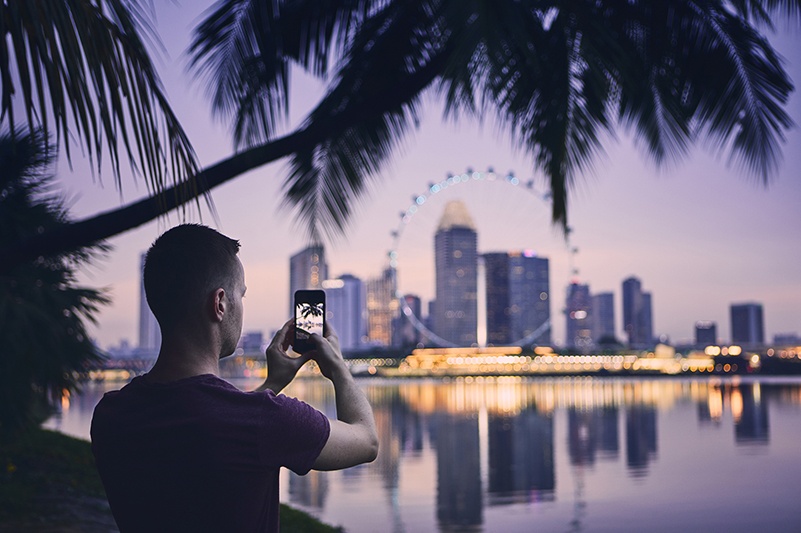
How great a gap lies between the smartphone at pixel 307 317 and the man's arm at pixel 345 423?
10 centimetres

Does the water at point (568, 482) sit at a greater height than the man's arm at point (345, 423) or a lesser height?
lesser

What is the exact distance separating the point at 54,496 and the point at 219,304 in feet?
27.8

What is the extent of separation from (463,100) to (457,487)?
11412mm

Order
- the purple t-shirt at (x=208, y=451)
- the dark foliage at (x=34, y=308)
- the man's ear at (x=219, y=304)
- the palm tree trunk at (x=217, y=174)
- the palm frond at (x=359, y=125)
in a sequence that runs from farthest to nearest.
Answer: the dark foliage at (x=34, y=308), the palm frond at (x=359, y=125), the palm tree trunk at (x=217, y=174), the man's ear at (x=219, y=304), the purple t-shirt at (x=208, y=451)

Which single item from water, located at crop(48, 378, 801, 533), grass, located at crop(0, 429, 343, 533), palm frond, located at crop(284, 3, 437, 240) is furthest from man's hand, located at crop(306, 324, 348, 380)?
water, located at crop(48, 378, 801, 533)

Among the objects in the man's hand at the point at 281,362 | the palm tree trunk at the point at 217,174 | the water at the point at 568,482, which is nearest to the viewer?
the man's hand at the point at 281,362

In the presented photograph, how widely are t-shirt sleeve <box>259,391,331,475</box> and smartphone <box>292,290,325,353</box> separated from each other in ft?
1.09

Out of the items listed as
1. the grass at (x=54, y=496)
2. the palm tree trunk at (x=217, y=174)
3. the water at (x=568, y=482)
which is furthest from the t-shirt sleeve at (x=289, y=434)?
the water at (x=568, y=482)

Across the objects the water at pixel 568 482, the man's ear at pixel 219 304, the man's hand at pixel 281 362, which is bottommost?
the water at pixel 568 482

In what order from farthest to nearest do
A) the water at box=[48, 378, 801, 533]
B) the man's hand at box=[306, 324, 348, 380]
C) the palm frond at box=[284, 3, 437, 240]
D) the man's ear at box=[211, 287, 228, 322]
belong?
the water at box=[48, 378, 801, 533] < the palm frond at box=[284, 3, 437, 240] < the man's hand at box=[306, 324, 348, 380] < the man's ear at box=[211, 287, 228, 322]

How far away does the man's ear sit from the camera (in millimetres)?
1538

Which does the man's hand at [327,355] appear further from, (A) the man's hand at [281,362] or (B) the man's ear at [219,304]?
(B) the man's ear at [219,304]

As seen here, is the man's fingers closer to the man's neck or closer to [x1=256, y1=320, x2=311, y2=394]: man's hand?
[x1=256, y1=320, x2=311, y2=394]: man's hand

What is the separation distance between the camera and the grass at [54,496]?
25.5 ft
